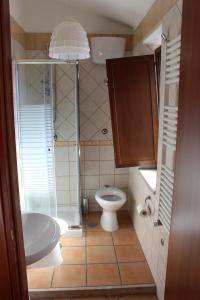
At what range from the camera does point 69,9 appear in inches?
123

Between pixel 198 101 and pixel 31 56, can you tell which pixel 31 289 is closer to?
pixel 198 101

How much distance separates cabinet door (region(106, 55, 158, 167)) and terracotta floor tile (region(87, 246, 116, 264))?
3.46ft

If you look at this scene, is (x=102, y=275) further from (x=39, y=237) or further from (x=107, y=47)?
(x=107, y=47)

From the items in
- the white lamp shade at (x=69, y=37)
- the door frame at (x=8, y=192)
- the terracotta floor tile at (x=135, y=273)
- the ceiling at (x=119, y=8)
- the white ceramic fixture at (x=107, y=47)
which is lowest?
the terracotta floor tile at (x=135, y=273)

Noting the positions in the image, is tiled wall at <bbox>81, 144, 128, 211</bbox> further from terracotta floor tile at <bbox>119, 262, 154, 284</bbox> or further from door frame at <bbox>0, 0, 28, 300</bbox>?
door frame at <bbox>0, 0, 28, 300</bbox>

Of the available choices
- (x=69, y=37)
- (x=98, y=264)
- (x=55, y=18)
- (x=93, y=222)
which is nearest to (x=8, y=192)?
(x=69, y=37)

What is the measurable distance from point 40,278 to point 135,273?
866 millimetres

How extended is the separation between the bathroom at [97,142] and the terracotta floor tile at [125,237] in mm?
23

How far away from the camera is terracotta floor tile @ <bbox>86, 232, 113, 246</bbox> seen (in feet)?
9.36

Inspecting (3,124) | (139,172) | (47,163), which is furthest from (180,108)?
(47,163)

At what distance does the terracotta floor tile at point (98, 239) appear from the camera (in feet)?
9.36

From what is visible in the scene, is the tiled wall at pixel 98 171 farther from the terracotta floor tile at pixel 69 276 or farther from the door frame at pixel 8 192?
the door frame at pixel 8 192

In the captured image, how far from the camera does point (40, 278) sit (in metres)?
2.28

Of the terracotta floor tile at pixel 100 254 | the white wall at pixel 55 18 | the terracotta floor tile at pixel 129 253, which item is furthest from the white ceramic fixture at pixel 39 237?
the white wall at pixel 55 18
